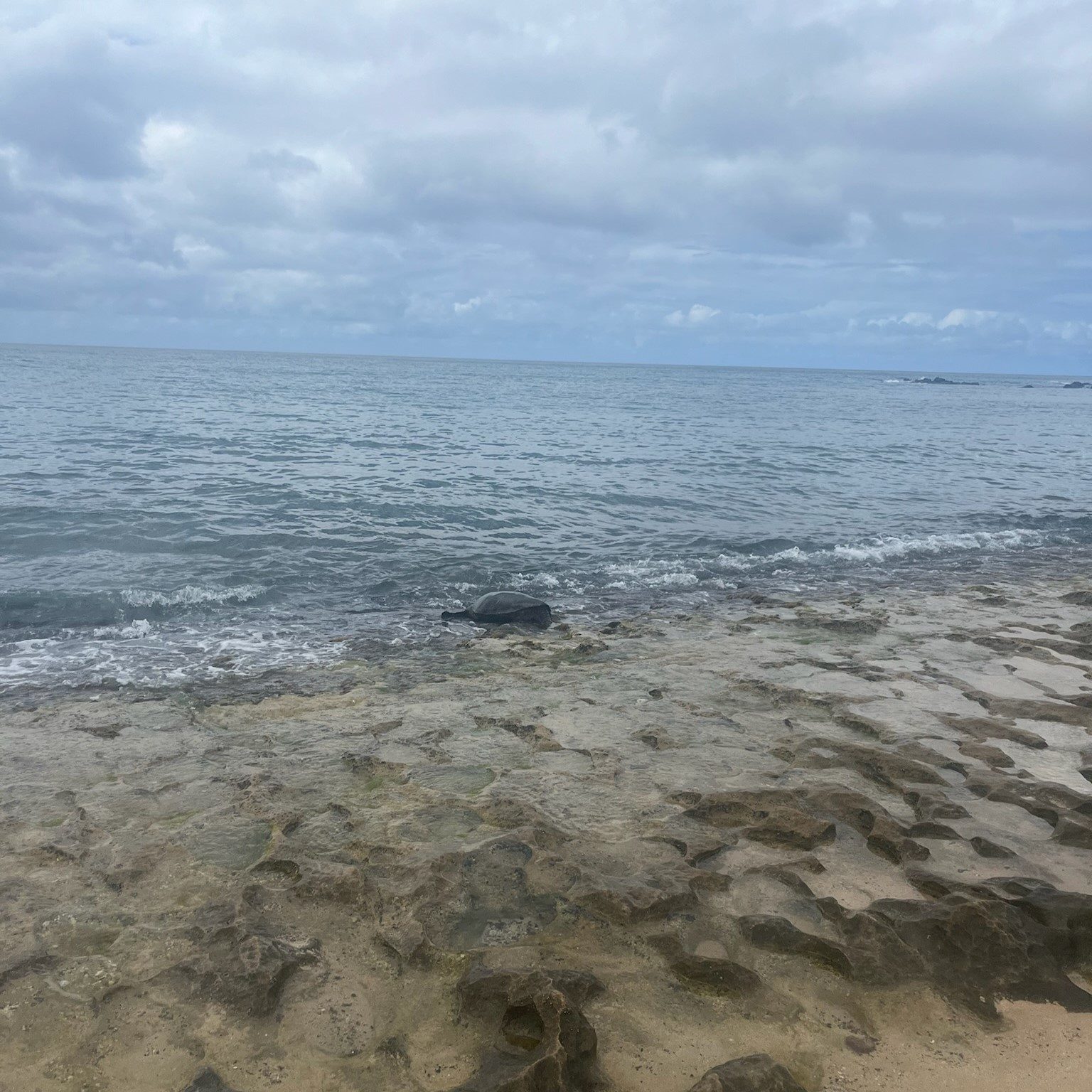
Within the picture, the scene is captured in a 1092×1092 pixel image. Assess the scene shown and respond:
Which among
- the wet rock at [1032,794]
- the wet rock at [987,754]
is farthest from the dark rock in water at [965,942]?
the wet rock at [987,754]

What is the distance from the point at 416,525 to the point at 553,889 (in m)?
12.7

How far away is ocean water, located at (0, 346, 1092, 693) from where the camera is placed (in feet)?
33.0

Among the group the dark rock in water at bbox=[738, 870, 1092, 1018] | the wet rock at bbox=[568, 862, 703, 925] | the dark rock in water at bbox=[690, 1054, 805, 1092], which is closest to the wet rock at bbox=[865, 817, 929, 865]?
the dark rock in water at bbox=[738, 870, 1092, 1018]

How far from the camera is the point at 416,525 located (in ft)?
53.7

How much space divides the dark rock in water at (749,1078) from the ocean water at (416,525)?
670 cm

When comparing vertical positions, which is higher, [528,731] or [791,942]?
[791,942]

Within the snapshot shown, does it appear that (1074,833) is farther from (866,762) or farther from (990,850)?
(866,762)

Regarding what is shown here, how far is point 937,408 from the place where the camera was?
69.8m

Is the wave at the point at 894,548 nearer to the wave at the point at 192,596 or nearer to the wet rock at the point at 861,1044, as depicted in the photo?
the wave at the point at 192,596

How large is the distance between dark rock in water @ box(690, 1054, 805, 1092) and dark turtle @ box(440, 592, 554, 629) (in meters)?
7.09

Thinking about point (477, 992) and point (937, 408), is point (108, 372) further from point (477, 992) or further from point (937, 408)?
point (477, 992)

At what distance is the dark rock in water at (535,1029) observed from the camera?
2.95 m

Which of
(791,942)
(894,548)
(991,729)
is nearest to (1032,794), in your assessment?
(991,729)

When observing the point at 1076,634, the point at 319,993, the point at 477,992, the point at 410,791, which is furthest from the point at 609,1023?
the point at 1076,634
